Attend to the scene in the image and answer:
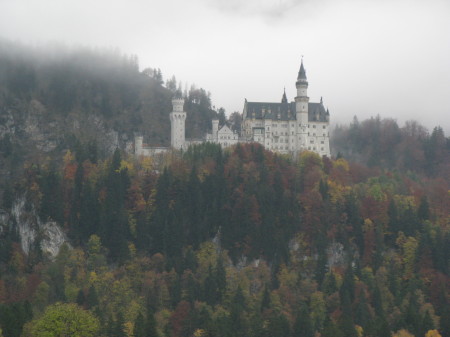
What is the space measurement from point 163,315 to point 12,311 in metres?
15.8

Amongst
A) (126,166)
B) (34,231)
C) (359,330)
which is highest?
(126,166)

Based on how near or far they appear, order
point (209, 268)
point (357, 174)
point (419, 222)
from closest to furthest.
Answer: point (209, 268)
point (419, 222)
point (357, 174)

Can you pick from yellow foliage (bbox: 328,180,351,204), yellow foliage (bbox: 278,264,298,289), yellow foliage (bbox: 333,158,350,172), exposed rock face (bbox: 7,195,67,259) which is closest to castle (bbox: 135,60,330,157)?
yellow foliage (bbox: 333,158,350,172)

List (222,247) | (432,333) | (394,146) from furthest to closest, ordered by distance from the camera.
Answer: (394,146) < (222,247) < (432,333)

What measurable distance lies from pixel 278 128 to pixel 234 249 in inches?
1055

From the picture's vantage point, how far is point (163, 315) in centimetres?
10600

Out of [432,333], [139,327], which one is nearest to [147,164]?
[139,327]

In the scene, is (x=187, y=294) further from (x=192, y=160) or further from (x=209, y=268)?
(x=192, y=160)

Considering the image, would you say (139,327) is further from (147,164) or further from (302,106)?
(302,106)

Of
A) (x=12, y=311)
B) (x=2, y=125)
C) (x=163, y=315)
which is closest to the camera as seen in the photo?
(x=12, y=311)

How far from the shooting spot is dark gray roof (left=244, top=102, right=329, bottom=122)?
143938 mm

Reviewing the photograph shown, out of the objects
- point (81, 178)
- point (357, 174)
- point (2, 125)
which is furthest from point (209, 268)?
point (2, 125)

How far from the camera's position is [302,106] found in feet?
471

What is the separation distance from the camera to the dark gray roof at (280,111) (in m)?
144
